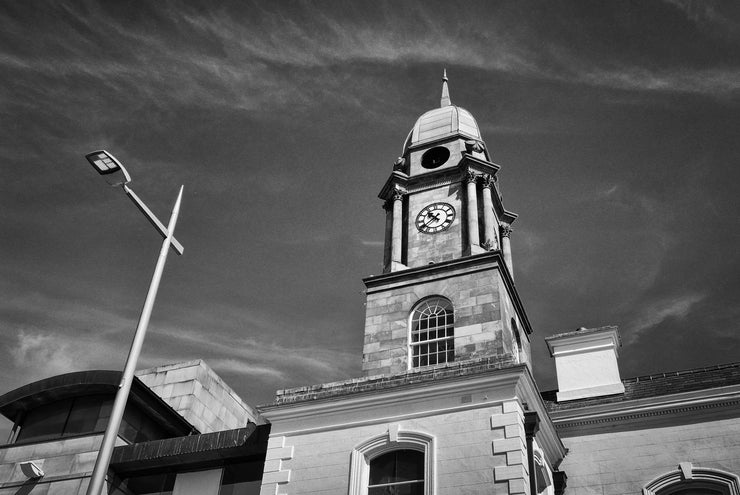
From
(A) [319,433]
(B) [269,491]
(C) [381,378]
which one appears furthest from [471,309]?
(B) [269,491]

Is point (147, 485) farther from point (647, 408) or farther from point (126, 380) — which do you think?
point (647, 408)

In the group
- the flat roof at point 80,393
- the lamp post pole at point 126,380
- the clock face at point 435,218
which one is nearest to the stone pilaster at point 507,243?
the clock face at point 435,218

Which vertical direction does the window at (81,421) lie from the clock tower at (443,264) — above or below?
below

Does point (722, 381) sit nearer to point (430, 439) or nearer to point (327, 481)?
point (430, 439)

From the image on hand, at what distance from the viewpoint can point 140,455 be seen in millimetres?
22391

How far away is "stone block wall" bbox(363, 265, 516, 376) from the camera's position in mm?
22938

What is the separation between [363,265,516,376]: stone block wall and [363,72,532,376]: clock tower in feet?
0.12

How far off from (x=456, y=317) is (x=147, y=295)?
1115 cm

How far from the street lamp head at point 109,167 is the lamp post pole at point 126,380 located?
5.91 ft

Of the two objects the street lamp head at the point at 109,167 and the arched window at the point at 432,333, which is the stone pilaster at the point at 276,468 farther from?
the street lamp head at the point at 109,167

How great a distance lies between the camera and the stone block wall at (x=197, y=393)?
105 ft

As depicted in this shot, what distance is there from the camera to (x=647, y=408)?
22.2 m

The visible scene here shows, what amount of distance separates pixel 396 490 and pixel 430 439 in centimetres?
155

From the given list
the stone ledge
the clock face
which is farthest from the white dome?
the stone ledge
